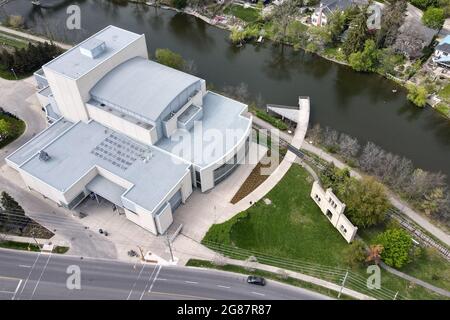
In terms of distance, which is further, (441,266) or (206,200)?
(206,200)

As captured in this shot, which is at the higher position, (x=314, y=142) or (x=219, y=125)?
(x=219, y=125)

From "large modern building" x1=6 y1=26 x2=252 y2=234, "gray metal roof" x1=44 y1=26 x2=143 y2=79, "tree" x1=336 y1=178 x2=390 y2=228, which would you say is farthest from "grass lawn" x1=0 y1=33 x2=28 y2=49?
"tree" x1=336 y1=178 x2=390 y2=228

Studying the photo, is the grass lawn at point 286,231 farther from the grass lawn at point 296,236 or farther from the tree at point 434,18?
the tree at point 434,18

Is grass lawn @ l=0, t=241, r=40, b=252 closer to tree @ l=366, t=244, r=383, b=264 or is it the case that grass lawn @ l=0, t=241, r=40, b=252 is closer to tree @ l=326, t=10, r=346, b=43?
tree @ l=366, t=244, r=383, b=264

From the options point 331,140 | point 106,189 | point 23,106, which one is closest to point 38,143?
point 106,189

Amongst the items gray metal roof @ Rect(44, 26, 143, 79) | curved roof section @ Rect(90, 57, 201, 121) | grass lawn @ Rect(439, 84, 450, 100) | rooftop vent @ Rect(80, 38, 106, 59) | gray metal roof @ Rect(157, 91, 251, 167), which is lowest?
grass lawn @ Rect(439, 84, 450, 100)

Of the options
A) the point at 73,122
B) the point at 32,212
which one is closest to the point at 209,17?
the point at 73,122

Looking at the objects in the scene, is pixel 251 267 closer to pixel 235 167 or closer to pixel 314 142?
pixel 235 167

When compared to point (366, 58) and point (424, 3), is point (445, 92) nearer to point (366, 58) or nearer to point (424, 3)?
point (366, 58)
